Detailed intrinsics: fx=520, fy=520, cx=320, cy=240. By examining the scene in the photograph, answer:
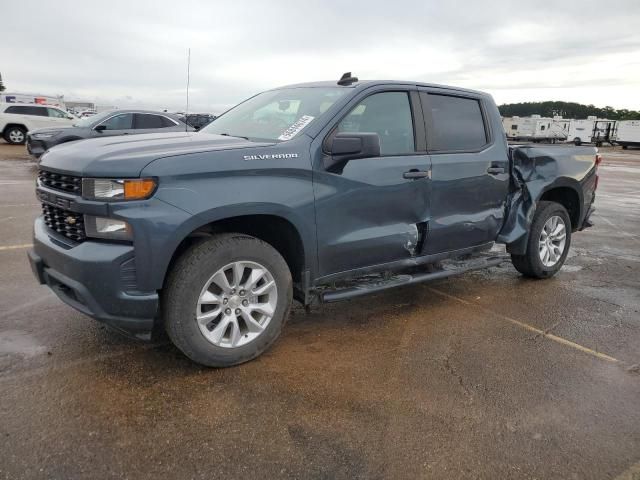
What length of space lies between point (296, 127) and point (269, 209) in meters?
0.75

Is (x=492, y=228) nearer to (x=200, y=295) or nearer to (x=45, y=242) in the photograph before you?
(x=200, y=295)

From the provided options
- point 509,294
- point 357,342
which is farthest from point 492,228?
point 357,342

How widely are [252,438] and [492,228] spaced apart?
320 cm

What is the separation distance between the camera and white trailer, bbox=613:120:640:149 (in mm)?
44438

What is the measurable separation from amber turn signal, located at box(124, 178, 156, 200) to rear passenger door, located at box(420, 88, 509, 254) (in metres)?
2.28

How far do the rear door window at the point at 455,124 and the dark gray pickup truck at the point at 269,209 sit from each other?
2cm

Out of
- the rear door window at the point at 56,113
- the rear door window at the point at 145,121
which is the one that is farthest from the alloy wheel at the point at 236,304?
the rear door window at the point at 56,113

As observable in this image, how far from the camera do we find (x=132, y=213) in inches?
113

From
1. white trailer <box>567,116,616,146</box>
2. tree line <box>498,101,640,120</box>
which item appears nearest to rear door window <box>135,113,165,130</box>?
white trailer <box>567,116,616,146</box>

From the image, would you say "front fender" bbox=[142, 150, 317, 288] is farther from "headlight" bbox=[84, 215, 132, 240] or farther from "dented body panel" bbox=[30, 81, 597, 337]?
"headlight" bbox=[84, 215, 132, 240]

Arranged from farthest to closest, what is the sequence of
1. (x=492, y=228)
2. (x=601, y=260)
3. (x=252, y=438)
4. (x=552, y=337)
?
(x=601, y=260), (x=492, y=228), (x=552, y=337), (x=252, y=438)

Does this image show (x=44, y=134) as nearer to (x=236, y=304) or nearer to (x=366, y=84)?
(x=366, y=84)

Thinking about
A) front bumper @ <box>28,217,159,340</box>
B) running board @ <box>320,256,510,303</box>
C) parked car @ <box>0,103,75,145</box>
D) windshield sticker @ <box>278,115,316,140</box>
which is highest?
parked car @ <box>0,103,75,145</box>

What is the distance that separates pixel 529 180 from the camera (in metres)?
5.17
